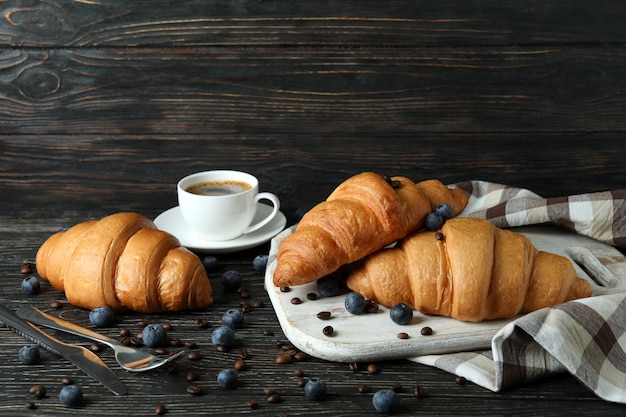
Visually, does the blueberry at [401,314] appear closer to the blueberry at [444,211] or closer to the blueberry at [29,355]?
the blueberry at [444,211]

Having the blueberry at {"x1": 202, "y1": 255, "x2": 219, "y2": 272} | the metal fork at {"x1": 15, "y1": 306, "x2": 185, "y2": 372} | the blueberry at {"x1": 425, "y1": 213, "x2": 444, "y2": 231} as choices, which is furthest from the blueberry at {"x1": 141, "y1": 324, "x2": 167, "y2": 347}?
the blueberry at {"x1": 425, "y1": 213, "x2": 444, "y2": 231}

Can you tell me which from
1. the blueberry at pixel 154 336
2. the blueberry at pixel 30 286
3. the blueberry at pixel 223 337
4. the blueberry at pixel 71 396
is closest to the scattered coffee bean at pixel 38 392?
the blueberry at pixel 71 396

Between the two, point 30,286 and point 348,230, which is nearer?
point 348,230

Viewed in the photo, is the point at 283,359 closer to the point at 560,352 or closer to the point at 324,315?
the point at 324,315

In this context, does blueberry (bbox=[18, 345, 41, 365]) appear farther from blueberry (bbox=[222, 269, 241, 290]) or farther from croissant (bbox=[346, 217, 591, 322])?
croissant (bbox=[346, 217, 591, 322])

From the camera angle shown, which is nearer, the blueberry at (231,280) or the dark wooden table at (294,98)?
the blueberry at (231,280)

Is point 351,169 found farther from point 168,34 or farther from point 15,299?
point 15,299

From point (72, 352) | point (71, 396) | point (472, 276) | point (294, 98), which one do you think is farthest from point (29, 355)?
point (294, 98)
